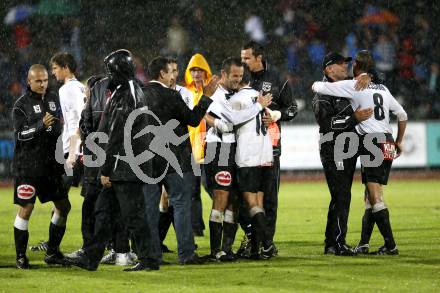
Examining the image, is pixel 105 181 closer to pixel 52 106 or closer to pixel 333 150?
pixel 52 106

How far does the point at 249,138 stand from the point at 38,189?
2373 millimetres

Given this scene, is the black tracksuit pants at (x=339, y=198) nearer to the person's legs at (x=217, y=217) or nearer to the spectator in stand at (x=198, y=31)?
the person's legs at (x=217, y=217)

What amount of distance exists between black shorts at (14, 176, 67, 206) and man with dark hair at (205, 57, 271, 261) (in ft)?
5.54

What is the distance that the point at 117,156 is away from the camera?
29.8 ft

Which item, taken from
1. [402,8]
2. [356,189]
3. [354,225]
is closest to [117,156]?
[354,225]

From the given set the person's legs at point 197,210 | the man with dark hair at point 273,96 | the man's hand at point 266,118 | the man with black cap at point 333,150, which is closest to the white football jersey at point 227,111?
the man's hand at point 266,118

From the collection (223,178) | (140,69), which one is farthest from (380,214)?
(140,69)

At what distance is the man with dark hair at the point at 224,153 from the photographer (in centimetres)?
1020


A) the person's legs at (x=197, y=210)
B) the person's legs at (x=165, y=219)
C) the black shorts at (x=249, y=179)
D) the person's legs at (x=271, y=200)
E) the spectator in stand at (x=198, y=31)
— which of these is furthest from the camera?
the spectator in stand at (x=198, y=31)

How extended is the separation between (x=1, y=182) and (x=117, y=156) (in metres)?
15.2

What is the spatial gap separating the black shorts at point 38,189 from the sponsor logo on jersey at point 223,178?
5.67 ft

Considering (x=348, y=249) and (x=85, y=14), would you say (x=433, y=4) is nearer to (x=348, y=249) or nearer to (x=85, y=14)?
(x=85, y=14)

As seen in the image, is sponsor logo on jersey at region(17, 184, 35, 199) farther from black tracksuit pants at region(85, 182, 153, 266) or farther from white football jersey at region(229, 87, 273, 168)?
white football jersey at region(229, 87, 273, 168)

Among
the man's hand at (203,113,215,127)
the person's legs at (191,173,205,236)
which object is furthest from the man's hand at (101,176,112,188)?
the person's legs at (191,173,205,236)
